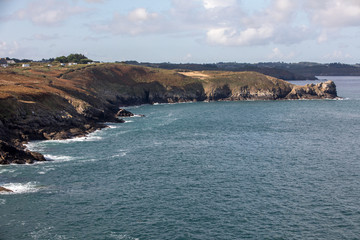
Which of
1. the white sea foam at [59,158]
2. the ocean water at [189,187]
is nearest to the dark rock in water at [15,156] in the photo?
the white sea foam at [59,158]

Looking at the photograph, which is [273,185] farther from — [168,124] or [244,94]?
[244,94]

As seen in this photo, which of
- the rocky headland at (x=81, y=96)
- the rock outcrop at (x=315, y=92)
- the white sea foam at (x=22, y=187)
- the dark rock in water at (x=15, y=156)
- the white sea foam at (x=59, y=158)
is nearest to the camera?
the white sea foam at (x=22, y=187)

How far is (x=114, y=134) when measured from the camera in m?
95.5

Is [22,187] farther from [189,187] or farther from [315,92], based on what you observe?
[315,92]

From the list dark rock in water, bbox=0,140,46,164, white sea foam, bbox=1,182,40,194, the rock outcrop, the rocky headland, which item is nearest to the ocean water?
white sea foam, bbox=1,182,40,194

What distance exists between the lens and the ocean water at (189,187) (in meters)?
42.1

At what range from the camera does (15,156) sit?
6638cm

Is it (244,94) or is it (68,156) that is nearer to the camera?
(68,156)

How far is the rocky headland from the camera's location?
8488 cm

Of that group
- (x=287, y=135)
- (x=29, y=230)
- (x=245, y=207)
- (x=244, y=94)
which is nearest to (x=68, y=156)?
(x=29, y=230)

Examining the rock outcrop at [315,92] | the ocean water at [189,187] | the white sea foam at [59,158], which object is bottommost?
the ocean water at [189,187]

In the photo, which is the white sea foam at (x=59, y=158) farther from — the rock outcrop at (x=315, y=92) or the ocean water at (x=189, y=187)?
the rock outcrop at (x=315, y=92)

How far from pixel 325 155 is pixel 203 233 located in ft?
138

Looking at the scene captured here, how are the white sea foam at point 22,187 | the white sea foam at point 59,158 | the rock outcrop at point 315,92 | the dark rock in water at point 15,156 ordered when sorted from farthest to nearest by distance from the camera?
1. the rock outcrop at point 315,92
2. the white sea foam at point 59,158
3. the dark rock in water at point 15,156
4. the white sea foam at point 22,187
